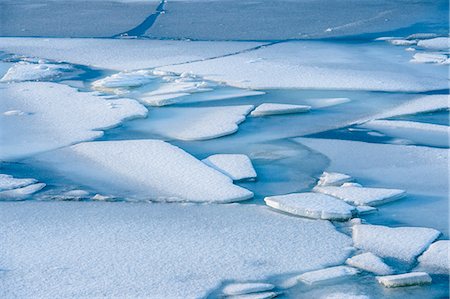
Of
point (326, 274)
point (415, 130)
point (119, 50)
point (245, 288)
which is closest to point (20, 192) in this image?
point (245, 288)

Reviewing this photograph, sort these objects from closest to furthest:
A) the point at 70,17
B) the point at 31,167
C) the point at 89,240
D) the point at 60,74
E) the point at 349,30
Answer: the point at 89,240, the point at 31,167, the point at 60,74, the point at 349,30, the point at 70,17

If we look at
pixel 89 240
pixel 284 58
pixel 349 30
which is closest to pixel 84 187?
pixel 89 240

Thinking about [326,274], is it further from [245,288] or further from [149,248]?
[149,248]

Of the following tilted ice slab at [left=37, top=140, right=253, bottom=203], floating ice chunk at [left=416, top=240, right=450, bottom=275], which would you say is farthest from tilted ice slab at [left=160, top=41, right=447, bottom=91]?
floating ice chunk at [left=416, top=240, right=450, bottom=275]

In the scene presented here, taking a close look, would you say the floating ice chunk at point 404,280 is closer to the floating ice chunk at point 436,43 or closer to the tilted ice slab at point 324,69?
the tilted ice slab at point 324,69

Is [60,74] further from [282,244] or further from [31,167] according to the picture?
[282,244]

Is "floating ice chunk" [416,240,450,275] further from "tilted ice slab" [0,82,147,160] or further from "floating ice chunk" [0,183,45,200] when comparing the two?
"tilted ice slab" [0,82,147,160]

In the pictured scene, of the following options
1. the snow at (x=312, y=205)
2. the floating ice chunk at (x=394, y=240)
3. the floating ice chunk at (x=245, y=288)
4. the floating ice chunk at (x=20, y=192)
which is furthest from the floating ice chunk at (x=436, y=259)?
the floating ice chunk at (x=20, y=192)
